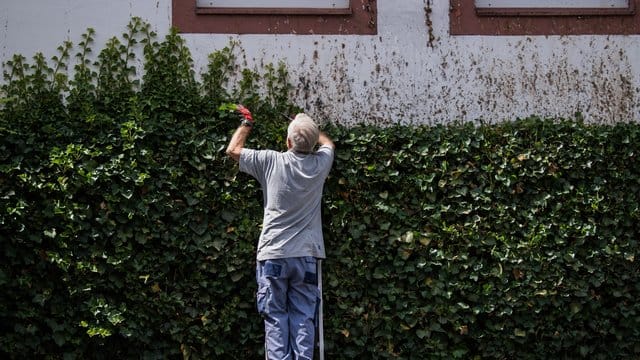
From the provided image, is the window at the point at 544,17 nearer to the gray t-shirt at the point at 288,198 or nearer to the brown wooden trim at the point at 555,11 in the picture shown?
the brown wooden trim at the point at 555,11

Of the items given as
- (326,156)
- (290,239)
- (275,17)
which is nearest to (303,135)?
(326,156)

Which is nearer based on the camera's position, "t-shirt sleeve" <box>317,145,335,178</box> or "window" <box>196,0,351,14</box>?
"t-shirt sleeve" <box>317,145,335,178</box>

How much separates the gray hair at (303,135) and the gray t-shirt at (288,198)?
0.07 meters

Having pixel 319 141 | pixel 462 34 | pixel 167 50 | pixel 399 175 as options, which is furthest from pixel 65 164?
pixel 462 34

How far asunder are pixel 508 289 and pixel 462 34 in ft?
7.22

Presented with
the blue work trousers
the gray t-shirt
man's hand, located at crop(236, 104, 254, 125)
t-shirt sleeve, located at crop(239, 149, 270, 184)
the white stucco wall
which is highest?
the white stucco wall

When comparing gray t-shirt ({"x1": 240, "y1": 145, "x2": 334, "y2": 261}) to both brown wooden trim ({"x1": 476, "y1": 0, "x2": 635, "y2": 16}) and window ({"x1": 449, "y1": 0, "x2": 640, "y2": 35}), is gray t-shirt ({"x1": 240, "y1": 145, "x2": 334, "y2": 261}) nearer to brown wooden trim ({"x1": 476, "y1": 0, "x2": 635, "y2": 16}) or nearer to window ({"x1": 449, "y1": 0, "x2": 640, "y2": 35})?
window ({"x1": 449, "y1": 0, "x2": 640, "y2": 35})

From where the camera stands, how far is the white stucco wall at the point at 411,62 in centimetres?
746

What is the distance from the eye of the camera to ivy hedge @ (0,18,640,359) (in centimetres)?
692

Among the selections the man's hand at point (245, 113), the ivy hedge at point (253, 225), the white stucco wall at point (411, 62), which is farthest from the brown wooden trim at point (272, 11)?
the man's hand at point (245, 113)

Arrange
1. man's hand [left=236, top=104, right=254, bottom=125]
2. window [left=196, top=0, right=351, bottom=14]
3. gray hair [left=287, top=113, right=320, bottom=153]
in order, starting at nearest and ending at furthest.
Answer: gray hair [left=287, top=113, right=320, bottom=153] < man's hand [left=236, top=104, right=254, bottom=125] < window [left=196, top=0, right=351, bottom=14]

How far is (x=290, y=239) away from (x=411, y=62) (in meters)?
2.07

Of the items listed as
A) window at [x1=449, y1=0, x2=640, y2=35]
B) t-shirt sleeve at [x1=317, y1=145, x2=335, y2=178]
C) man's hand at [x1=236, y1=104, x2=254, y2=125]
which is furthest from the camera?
window at [x1=449, y1=0, x2=640, y2=35]

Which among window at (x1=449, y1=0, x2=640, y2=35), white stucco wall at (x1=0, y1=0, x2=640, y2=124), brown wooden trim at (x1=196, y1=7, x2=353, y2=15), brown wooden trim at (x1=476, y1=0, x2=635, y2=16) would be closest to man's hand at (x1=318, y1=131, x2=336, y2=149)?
white stucco wall at (x1=0, y1=0, x2=640, y2=124)
